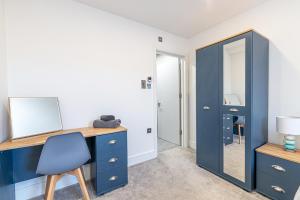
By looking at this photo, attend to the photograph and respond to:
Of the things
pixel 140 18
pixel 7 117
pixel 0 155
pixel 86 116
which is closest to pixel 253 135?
pixel 86 116

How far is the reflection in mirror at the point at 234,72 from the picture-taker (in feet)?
5.98

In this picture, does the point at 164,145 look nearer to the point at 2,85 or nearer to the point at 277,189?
the point at 277,189

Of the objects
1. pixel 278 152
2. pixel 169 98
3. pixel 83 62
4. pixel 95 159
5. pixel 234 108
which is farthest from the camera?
pixel 169 98

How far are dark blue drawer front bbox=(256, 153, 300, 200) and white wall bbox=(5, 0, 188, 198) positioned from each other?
1.68 metres

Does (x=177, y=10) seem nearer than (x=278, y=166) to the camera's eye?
No

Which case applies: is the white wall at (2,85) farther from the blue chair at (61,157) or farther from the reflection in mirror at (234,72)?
the reflection in mirror at (234,72)

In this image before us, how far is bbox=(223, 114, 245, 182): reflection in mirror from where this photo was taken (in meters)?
1.87

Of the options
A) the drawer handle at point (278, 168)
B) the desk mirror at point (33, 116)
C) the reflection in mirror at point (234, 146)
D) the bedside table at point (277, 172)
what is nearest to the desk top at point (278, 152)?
the bedside table at point (277, 172)

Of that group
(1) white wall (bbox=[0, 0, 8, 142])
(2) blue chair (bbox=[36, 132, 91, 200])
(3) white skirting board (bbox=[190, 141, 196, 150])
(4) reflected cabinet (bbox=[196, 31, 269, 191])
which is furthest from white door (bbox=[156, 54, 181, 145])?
(1) white wall (bbox=[0, 0, 8, 142])

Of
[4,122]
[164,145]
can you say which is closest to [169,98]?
[164,145]

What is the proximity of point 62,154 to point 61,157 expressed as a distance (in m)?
0.03

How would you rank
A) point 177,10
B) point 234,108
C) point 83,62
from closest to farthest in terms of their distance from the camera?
point 234,108
point 83,62
point 177,10

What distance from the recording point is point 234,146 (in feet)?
6.44

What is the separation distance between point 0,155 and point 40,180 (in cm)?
75
